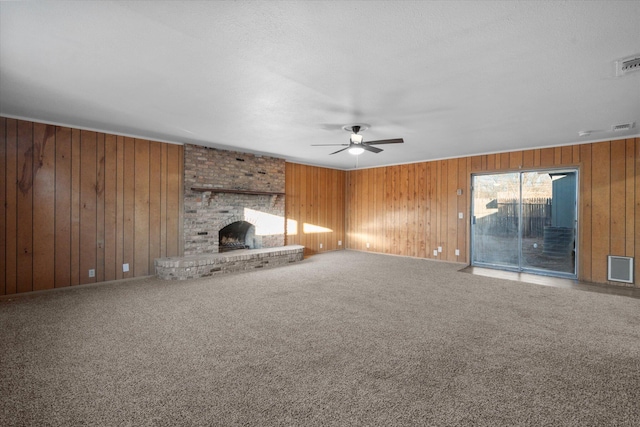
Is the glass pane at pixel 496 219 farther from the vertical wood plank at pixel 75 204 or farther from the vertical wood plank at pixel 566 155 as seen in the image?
the vertical wood plank at pixel 75 204

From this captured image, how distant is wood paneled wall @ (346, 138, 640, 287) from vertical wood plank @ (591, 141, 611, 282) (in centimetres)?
1

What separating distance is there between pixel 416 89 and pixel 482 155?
14.5ft

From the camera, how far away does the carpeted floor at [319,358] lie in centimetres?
187

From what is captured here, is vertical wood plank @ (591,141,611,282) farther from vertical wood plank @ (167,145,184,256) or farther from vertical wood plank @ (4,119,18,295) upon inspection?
vertical wood plank @ (4,119,18,295)

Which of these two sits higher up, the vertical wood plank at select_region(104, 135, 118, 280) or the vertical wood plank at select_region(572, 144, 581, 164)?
the vertical wood plank at select_region(572, 144, 581, 164)

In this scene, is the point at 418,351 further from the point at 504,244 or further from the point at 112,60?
the point at 504,244

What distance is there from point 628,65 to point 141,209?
6627 millimetres

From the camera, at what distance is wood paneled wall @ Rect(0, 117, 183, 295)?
167 inches

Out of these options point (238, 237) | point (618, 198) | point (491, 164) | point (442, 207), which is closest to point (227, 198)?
point (238, 237)

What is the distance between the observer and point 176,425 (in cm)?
174

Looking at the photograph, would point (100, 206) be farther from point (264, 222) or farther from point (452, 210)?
point (452, 210)

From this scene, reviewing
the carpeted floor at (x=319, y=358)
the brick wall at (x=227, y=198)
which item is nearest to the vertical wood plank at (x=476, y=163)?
the carpeted floor at (x=319, y=358)

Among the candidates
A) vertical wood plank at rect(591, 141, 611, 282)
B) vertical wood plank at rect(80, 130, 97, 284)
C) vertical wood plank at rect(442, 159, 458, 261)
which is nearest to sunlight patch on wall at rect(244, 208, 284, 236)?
vertical wood plank at rect(80, 130, 97, 284)

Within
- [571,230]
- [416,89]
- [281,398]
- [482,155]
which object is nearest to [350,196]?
[482,155]
